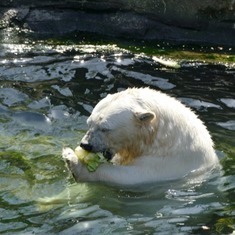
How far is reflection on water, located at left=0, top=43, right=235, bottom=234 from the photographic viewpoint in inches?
227

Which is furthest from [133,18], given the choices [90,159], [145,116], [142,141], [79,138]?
[90,159]

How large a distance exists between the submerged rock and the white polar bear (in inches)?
227

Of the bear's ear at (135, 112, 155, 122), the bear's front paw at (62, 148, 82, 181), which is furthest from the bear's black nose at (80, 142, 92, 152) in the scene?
the bear's ear at (135, 112, 155, 122)

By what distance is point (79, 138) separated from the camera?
25.5ft

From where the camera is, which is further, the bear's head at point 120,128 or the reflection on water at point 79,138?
the bear's head at point 120,128

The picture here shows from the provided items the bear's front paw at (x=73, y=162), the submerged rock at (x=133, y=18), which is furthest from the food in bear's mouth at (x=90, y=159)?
the submerged rock at (x=133, y=18)

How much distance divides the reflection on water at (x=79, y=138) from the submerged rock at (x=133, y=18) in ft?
3.97

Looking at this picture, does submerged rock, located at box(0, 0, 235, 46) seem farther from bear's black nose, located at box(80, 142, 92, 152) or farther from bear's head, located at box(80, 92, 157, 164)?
bear's black nose, located at box(80, 142, 92, 152)

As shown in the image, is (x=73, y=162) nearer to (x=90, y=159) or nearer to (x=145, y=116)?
(x=90, y=159)

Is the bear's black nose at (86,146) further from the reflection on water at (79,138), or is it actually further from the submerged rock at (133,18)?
the submerged rock at (133,18)

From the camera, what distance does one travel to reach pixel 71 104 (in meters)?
8.77

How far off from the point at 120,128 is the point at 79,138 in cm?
147

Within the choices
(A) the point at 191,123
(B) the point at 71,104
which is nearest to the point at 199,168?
(A) the point at 191,123

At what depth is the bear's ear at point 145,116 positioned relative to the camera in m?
6.25
